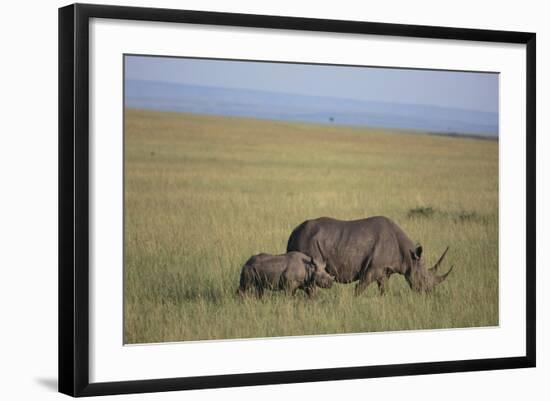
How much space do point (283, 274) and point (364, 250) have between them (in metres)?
0.77

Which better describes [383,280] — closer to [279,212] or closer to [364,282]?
[364,282]

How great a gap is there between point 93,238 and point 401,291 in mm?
2591

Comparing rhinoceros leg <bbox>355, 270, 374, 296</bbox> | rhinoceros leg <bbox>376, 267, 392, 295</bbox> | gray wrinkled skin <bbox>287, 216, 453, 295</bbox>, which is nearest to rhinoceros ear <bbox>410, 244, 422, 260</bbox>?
gray wrinkled skin <bbox>287, 216, 453, 295</bbox>

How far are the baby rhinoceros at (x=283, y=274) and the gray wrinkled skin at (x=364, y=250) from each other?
3.1 inches

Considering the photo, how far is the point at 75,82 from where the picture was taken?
30.5 ft

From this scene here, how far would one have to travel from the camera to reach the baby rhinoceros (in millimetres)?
10062

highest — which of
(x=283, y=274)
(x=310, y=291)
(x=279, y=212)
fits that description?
(x=279, y=212)

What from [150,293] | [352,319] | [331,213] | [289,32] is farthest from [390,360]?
[289,32]

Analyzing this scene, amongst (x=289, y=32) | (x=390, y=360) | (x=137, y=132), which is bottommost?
(x=390, y=360)

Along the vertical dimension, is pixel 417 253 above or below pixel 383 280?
above

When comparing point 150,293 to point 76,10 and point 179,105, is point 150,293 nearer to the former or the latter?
point 179,105

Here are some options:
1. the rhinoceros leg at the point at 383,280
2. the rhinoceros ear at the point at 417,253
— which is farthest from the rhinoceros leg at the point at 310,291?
the rhinoceros ear at the point at 417,253

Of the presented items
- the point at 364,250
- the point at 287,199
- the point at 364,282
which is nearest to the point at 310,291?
the point at 364,282

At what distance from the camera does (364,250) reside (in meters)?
10.5
